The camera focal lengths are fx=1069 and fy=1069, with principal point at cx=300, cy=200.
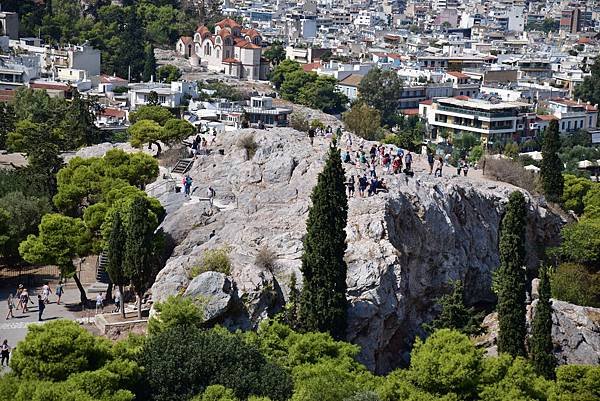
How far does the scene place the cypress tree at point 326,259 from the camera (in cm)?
2627

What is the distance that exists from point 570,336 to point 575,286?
4.57 metres

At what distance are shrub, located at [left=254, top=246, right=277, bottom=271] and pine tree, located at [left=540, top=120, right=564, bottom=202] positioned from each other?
17.5 metres

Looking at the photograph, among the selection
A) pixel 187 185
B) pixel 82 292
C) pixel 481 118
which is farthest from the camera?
pixel 481 118

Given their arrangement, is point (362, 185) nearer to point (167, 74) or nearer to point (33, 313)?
point (33, 313)

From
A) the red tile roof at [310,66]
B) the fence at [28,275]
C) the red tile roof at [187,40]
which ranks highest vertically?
the red tile roof at [187,40]

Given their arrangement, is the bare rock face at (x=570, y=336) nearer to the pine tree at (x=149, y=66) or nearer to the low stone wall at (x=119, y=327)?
the low stone wall at (x=119, y=327)

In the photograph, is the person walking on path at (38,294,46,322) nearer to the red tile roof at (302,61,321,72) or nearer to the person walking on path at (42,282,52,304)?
the person walking on path at (42,282,52,304)

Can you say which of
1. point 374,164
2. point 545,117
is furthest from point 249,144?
point 545,117

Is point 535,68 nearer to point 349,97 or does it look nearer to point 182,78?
point 349,97

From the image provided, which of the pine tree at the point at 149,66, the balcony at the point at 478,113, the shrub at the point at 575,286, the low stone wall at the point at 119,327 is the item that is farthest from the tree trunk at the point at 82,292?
the balcony at the point at 478,113

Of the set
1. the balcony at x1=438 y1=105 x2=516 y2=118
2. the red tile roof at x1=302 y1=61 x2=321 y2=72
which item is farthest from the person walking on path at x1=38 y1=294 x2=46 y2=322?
the red tile roof at x1=302 y1=61 x2=321 y2=72

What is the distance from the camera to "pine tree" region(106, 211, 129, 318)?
89.4ft

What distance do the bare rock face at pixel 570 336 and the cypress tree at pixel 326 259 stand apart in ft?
17.8

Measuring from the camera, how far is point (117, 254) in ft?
89.4
